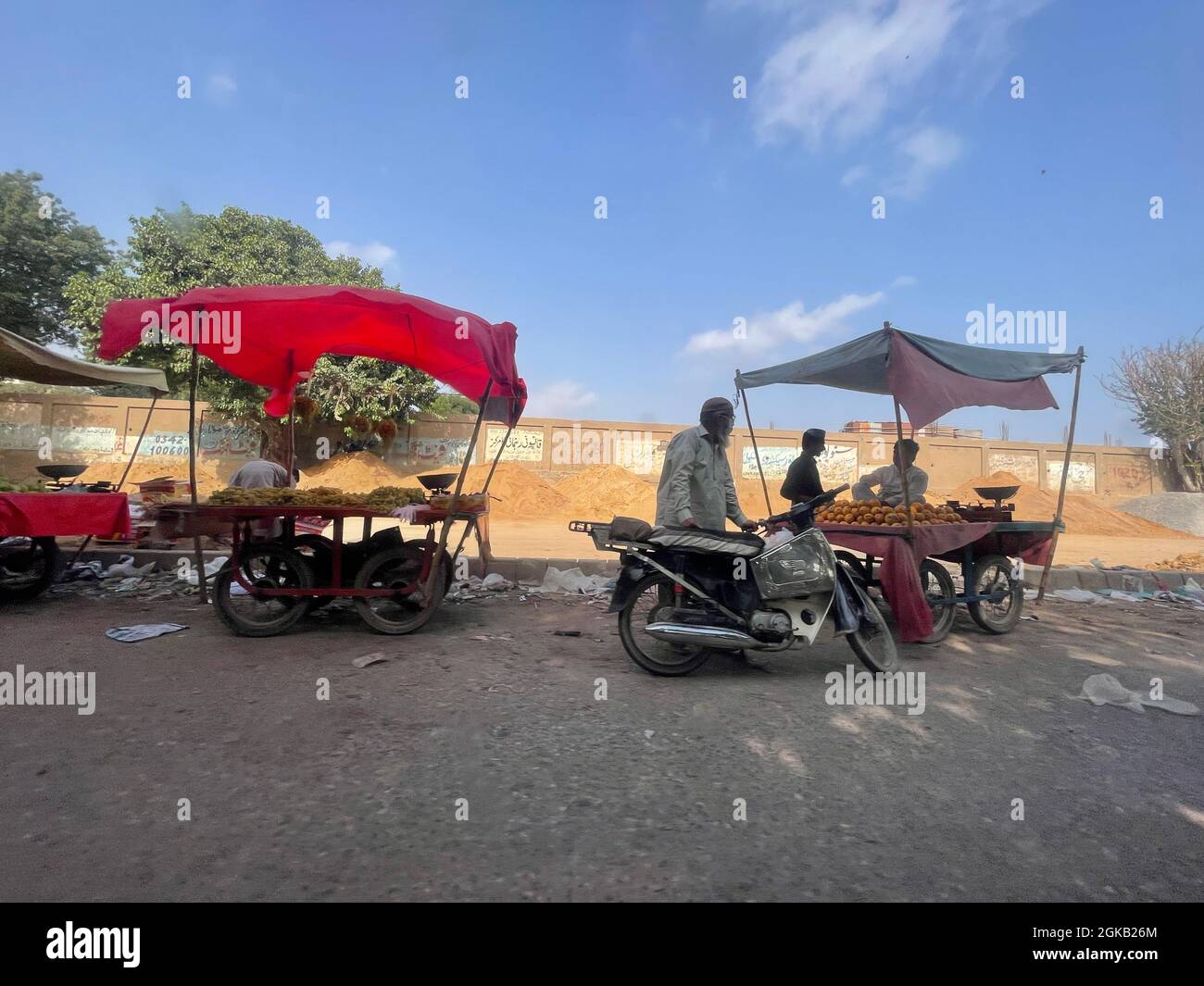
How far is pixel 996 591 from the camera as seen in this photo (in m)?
6.25

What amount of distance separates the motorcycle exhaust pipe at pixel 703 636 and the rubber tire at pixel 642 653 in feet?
0.62

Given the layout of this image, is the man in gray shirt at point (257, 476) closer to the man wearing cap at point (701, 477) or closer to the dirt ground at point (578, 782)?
the dirt ground at point (578, 782)

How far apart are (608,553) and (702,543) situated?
24.0ft

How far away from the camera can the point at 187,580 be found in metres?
7.88

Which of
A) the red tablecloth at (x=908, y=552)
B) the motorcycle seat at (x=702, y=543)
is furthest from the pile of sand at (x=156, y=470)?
the red tablecloth at (x=908, y=552)

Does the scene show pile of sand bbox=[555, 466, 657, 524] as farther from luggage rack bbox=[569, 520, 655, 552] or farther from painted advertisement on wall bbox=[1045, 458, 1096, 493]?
painted advertisement on wall bbox=[1045, 458, 1096, 493]

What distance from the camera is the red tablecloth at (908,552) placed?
530cm

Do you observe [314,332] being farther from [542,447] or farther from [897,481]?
[542,447]

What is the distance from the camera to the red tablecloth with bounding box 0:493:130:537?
20.3ft

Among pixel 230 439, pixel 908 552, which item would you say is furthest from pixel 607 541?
pixel 230 439

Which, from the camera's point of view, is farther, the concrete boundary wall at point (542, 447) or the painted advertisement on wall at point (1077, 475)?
the painted advertisement on wall at point (1077, 475)

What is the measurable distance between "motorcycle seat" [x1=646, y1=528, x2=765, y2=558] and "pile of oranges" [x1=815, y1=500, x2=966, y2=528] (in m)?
1.73
